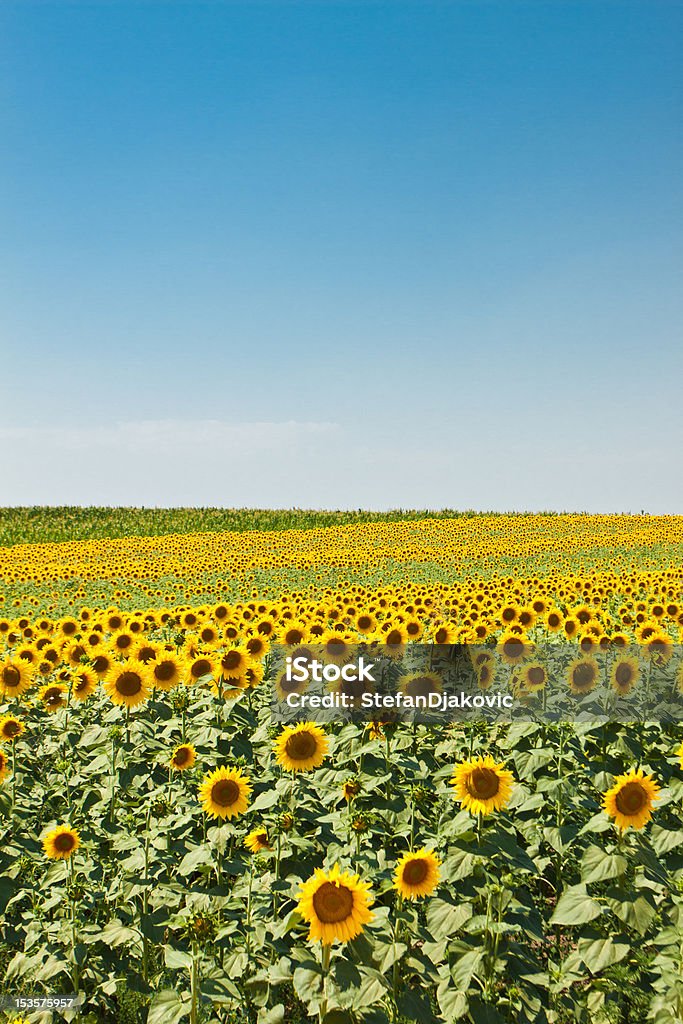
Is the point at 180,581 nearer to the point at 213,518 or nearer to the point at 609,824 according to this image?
the point at 609,824

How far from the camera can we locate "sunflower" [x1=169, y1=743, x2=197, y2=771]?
528 cm

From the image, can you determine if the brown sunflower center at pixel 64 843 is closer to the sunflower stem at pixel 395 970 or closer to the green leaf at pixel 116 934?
the green leaf at pixel 116 934

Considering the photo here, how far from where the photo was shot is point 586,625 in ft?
24.7

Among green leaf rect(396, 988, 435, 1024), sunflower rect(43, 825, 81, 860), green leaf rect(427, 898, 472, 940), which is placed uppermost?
sunflower rect(43, 825, 81, 860)

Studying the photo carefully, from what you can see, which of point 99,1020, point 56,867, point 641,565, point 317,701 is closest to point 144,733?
point 56,867

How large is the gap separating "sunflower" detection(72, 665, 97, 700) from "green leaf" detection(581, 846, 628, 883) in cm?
456

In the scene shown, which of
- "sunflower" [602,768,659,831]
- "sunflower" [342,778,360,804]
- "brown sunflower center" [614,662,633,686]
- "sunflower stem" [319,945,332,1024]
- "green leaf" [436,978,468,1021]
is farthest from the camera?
"brown sunflower center" [614,662,633,686]

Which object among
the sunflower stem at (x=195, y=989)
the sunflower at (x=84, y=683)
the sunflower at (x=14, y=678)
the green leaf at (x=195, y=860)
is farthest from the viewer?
the sunflower at (x=14, y=678)

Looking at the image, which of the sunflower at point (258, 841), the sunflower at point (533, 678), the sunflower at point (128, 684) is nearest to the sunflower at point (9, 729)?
the sunflower at point (128, 684)

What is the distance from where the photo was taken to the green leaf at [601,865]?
159 inches

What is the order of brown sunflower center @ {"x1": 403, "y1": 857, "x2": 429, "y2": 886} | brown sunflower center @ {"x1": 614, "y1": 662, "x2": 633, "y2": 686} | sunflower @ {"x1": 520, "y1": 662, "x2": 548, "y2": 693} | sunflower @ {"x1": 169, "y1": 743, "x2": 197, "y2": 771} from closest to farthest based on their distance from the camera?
brown sunflower center @ {"x1": 403, "y1": 857, "x2": 429, "y2": 886}
sunflower @ {"x1": 169, "y1": 743, "x2": 197, "y2": 771}
sunflower @ {"x1": 520, "y1": 662, "x2": 548, "y2": 693}
brown sunflower center @ {"x1": 614, "y1": 662, "x2": 633, "y2": 686}

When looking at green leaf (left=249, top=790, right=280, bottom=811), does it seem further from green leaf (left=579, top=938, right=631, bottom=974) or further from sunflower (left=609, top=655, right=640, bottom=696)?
sunflower (left=609, top=655, right=640, bottom=696)

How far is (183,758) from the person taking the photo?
209 inches

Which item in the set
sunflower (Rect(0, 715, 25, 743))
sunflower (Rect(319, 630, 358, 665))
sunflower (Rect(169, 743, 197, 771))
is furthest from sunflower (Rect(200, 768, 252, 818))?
sunflower (Rect(0, 715, 25, 743))
